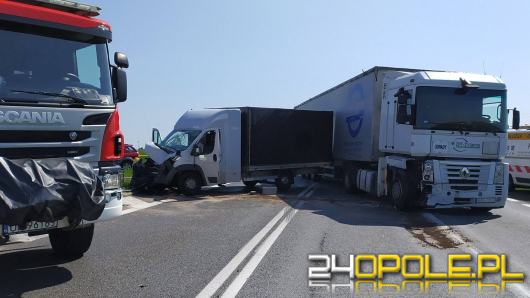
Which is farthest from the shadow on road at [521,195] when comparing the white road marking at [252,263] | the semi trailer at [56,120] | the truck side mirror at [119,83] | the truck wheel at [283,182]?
the semi trailer at [56,120]

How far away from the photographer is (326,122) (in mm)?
18703

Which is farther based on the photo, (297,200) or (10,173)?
(297,200)

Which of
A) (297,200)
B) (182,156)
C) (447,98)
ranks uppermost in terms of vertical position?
(447,98)

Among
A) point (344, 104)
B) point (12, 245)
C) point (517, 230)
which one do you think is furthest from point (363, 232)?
point (344, 104)

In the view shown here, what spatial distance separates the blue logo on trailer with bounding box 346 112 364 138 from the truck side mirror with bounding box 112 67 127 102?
10.6 metres

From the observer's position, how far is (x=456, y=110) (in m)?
11.5

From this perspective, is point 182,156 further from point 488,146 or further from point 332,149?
point 488,146

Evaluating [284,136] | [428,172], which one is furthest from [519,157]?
[284,136]

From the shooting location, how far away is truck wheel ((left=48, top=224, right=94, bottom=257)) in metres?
6.54

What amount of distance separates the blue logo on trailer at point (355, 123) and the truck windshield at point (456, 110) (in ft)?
14.7

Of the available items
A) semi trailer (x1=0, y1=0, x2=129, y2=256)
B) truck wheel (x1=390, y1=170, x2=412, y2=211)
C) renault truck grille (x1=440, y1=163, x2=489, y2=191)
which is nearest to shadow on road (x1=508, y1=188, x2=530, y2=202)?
renault truck grille (x1=440, y1=163, x2=489, y2=191)

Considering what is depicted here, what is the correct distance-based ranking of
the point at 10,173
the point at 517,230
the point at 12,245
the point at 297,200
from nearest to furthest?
1. the point at 10,173
2. the point at 12,245
3. the point at 517,230
4. the point at 297,200

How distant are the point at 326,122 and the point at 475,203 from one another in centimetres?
807

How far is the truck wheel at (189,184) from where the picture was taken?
49.5ft
